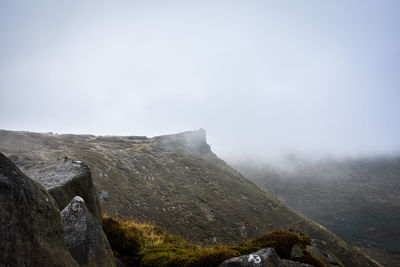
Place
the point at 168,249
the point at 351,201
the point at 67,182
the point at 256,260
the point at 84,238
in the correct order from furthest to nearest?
1. the point at 351,201
2. the point at 168,249
3. the point at 67,182
4. the point at 256,260
5. the point at 84,238

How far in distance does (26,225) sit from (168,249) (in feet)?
23.4

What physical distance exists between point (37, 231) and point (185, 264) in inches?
214

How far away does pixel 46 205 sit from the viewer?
156 inches

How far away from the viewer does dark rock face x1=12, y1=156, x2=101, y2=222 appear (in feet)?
26.1

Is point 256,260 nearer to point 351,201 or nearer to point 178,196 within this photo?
point 178,196

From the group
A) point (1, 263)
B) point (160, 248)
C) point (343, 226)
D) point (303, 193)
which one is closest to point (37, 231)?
point (1, 263)

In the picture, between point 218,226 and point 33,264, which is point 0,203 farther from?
point 218,226

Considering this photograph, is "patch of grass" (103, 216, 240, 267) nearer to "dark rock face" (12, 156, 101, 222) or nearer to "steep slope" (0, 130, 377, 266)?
"dark rock face" (12, 156, 101, 222)

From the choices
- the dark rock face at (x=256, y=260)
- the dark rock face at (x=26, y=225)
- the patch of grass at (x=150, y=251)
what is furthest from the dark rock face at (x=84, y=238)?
the dark rock face at (x=256, y=260)

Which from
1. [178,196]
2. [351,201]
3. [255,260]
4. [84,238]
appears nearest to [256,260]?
[255,260]

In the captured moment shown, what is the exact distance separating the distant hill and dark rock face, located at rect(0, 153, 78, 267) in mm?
134839

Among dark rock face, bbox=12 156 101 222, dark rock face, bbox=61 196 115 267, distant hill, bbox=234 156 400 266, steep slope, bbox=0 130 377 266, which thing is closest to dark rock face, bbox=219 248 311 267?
dark rock face, bbox=61 196 115 267

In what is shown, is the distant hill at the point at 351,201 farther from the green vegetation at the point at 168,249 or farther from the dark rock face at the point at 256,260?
the dark rock face at the point at 256,260

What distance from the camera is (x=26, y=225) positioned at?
329 cm
